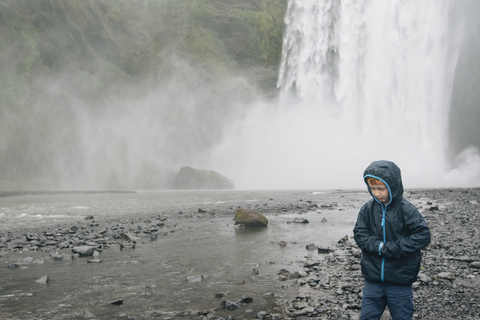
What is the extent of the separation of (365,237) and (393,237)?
0.25 m

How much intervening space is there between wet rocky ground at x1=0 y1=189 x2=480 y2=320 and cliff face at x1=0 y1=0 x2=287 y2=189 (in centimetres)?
4146

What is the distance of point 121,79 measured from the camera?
66375 mm

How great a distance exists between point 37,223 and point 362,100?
122 feet

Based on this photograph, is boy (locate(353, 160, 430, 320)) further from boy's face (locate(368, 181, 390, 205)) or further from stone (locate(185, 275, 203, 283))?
stone (locate(185, 275, 203, 283))

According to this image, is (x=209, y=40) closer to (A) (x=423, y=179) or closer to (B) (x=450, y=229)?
(A) (x=423, y=179)

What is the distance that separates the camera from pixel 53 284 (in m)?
6.26

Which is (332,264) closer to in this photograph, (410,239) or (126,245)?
(410,239)

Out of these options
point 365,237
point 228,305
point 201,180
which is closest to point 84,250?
point 228,305

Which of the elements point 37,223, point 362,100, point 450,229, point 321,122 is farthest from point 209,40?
point 450,229

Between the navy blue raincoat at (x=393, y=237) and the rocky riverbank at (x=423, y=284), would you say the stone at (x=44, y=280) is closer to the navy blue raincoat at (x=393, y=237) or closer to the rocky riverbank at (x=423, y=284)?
the rocky riverbank at (x=423, y=284)

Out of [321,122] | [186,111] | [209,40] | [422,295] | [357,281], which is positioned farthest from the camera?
[209,40]

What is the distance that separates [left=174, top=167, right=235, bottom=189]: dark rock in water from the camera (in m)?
45.3

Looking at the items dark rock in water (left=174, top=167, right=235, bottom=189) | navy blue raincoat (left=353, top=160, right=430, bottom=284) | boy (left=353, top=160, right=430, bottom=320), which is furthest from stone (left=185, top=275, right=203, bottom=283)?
dark rock in water (left=174, top=167, right=235, bottom=189)

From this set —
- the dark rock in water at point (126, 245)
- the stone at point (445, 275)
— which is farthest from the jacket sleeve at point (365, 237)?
the dark rock in water at point (126, 245)
